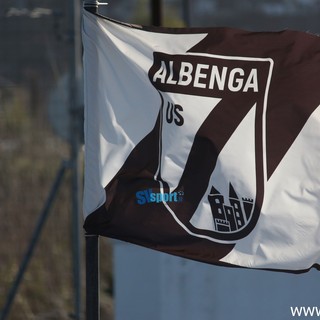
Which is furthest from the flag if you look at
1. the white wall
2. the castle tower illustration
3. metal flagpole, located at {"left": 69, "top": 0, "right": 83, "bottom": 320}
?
metal flagpole, located at {"left": 69, "top": 0, "right": 83, "bottom": 320}

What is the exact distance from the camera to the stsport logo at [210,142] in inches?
176

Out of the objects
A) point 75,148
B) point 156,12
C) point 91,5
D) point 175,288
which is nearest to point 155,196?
point 91,5

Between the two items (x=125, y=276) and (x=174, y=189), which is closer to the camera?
(x=174, y=189)

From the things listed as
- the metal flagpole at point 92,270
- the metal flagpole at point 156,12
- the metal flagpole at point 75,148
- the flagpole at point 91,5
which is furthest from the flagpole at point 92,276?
the metal flagpole at point 156,12

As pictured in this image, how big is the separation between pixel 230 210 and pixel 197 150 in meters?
0.31

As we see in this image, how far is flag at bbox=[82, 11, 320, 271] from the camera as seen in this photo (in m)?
4.48

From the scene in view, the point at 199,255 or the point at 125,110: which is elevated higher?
the point at 125,110

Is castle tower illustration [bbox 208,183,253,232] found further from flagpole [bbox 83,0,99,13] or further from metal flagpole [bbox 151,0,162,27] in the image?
metal flagpole [bbox 151,0,162,27]

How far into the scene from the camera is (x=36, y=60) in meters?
7.74

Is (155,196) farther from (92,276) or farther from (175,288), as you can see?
(175,288)

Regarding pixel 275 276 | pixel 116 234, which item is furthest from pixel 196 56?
pixel 275 276

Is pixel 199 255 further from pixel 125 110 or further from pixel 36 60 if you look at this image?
pixel 36 60

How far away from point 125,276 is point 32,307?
2.13 metres

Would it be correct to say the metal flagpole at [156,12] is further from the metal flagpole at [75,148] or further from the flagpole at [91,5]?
the flagpole at [91,5]
